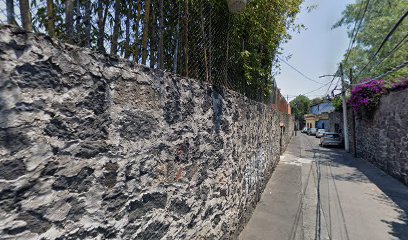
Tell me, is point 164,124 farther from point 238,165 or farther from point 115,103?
point 238,165

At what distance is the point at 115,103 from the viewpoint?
4.86 feet

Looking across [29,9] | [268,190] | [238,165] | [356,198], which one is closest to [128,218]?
[29,9]

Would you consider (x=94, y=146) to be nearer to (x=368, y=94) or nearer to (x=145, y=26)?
(x=145, y=26)

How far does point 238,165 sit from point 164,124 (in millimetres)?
2265

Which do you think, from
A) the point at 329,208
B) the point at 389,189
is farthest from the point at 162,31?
the point at 389,189

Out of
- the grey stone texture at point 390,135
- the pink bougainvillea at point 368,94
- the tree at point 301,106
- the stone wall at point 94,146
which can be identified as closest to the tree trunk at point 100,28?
the stone wall at point 94,146

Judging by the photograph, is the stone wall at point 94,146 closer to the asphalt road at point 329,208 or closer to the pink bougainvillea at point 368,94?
the asphalt road at point 329,208

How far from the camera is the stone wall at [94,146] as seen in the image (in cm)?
102

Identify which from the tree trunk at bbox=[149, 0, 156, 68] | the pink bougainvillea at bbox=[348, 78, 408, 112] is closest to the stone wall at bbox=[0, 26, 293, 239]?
the tree trunk at bbox=[149, 0, 156, 68]

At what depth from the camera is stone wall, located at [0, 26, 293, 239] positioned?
3.36 feet

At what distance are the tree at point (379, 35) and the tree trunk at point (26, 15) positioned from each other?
13534 millimetres

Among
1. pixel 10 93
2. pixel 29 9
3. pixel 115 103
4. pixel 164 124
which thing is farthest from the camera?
pixel 164 124

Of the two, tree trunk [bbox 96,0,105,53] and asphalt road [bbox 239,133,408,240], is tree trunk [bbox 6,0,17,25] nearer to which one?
tree trunk [bbox 96,0,105,53]

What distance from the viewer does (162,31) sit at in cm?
222
